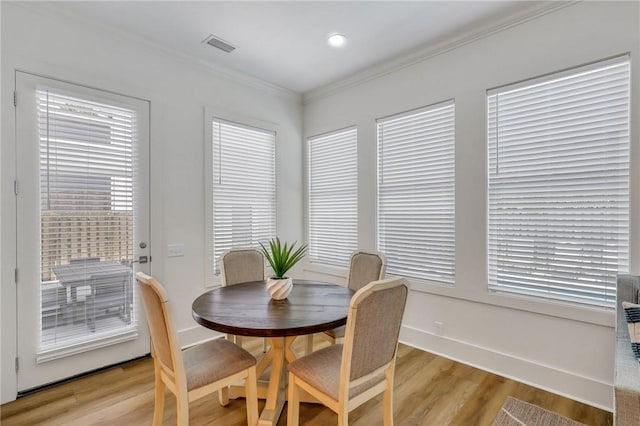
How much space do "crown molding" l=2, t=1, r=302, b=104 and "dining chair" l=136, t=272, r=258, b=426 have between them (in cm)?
226

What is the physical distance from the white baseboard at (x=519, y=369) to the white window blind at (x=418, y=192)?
0.59 meters

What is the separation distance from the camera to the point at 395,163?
327 cm

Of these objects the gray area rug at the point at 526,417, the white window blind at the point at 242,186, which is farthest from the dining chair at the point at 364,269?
the white window blind at the point at 242,186

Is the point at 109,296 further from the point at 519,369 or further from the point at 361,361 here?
the point at 519,369

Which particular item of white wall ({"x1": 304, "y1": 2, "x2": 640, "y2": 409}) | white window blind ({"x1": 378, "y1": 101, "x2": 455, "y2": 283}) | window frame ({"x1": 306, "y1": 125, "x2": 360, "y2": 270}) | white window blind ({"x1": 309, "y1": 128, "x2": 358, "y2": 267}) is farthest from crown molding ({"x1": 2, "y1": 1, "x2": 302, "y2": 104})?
white window blind ({"x1": 378, "y1": 101, "x2": 455, "y2": 283})

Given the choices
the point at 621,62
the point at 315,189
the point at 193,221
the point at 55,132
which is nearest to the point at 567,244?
the point at 621,62

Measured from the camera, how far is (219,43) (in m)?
2.84

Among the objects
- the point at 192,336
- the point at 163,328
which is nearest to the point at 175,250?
the point at 192,336

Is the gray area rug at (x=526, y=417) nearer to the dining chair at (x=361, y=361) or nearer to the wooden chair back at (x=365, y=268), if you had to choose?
the dining chair at (x=361, y=361)

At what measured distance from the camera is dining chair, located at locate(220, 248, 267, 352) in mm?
2623

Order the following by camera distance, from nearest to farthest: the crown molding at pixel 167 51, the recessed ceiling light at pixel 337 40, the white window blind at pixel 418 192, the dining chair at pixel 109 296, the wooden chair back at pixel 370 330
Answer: the wooden chair back at pixel 370 330 < the crown molding at pixel 167 51 < the dining chair at pixel 109 296 < the recessed ceiling light at pixel 337 40 < the white window blind at pixel 418 192

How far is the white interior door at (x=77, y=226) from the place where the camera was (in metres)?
2.23

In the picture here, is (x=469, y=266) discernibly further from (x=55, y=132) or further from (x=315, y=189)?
(x=55, y=132)

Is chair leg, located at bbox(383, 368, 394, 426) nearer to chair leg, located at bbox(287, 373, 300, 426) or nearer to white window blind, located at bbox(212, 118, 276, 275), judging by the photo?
chair leg, located at bbox(287, 373, 300, 426)
